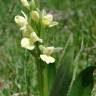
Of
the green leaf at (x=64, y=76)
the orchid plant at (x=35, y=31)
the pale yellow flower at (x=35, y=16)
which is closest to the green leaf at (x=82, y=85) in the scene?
the green leaf at (x=64, y=76)

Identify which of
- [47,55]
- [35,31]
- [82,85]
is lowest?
[82,85]

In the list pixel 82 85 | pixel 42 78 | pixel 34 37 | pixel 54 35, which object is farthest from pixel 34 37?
pixel 54 35

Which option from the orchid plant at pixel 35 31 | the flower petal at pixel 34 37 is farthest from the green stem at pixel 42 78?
the flower petal at pixel 34 37

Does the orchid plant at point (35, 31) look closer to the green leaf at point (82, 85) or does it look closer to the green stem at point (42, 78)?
the green stem at point (42, 78)

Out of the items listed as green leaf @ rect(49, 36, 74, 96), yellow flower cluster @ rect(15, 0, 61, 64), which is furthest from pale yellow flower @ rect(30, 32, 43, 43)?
green leaf @ rect(49, 36, 74, 96)

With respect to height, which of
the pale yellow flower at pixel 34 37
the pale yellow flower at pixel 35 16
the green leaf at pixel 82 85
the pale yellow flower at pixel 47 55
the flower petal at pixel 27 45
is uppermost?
the pale yellow flower at pixel 35 16

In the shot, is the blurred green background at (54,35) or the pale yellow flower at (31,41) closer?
the pale yellow flower at (31,41)

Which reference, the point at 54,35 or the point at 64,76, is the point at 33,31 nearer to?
the point at 64,76

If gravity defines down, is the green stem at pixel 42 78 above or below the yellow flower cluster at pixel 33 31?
below

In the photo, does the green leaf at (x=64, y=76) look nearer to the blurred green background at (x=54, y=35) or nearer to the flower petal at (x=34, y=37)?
the blurred green background at (x=54, y=35)
